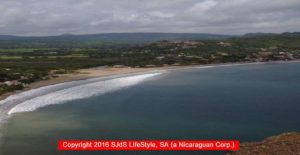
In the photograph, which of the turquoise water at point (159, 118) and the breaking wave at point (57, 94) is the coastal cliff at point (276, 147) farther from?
the breaking wave at point (57, 94)

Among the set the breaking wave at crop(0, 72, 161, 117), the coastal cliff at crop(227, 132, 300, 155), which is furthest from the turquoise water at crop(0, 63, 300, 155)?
the coastal cliff at crop(227, 132, 300, 155)

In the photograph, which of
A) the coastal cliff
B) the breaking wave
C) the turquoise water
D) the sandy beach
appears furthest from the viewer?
the sandy beach

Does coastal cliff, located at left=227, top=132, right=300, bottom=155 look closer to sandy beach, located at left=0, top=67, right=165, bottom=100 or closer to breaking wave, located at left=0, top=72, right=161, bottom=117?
breaking wave, located at left=0, top=72, right=161, bottom=117

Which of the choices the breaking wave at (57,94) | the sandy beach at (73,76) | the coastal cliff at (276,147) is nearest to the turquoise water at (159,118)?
the breaking wave at (57,94)

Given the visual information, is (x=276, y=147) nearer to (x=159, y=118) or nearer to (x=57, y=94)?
(x=159, y=118)

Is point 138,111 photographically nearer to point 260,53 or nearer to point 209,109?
point 209,109

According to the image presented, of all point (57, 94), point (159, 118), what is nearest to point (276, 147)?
point (159, 118)
